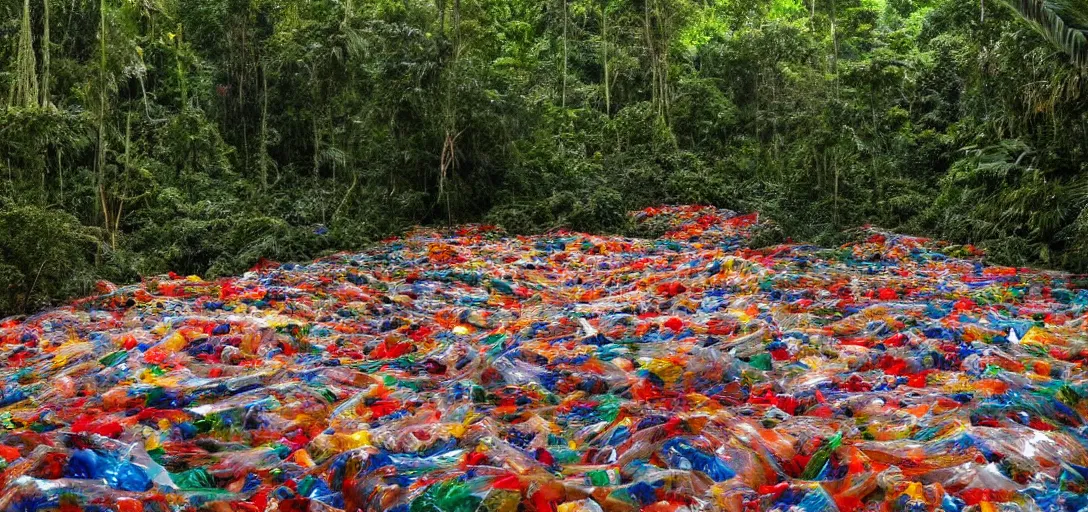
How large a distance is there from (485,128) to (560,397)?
965 cm

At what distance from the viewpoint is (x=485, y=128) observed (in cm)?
1312

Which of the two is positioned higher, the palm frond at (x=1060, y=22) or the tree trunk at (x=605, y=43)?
the tree trunk at (x=605, y=43)

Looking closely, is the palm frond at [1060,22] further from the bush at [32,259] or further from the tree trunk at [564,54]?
the tree trunk at [564,54]

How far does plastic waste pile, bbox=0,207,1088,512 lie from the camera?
2.58 m

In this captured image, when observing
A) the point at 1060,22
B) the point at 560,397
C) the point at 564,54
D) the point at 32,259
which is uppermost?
the point at 564,54

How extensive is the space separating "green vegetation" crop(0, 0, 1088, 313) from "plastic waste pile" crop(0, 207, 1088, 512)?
2.25 metres

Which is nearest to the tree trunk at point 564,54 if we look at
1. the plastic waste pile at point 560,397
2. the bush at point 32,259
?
the plastic waste pile at point 560,397

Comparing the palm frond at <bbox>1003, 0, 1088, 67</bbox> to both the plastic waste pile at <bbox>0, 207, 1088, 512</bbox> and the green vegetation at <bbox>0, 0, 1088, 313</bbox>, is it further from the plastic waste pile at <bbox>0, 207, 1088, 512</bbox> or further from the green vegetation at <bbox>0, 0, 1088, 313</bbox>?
the plastic waste pile at <bbox>0, 207, 1088, 512</bbox>

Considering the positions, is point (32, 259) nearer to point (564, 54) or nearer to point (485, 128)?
point (485, 128)

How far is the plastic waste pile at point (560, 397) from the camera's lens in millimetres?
2580

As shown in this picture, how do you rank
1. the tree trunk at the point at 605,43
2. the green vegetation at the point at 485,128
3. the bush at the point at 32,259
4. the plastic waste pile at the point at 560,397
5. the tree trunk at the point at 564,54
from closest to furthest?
the plastic waste pile at the point at 560,397 < the bush at the point at 32,259 < the green vegetation at the point at 485,128 < the tree trunk at the point at 564,54 < the tree trunk at the point at 605,43

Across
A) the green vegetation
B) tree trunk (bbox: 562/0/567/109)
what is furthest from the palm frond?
tree trunk (bbox: 562/0/567/109)

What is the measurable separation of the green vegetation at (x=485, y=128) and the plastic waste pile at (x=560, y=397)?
2.25m

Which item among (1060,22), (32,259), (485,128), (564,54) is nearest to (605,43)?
(564,54)
